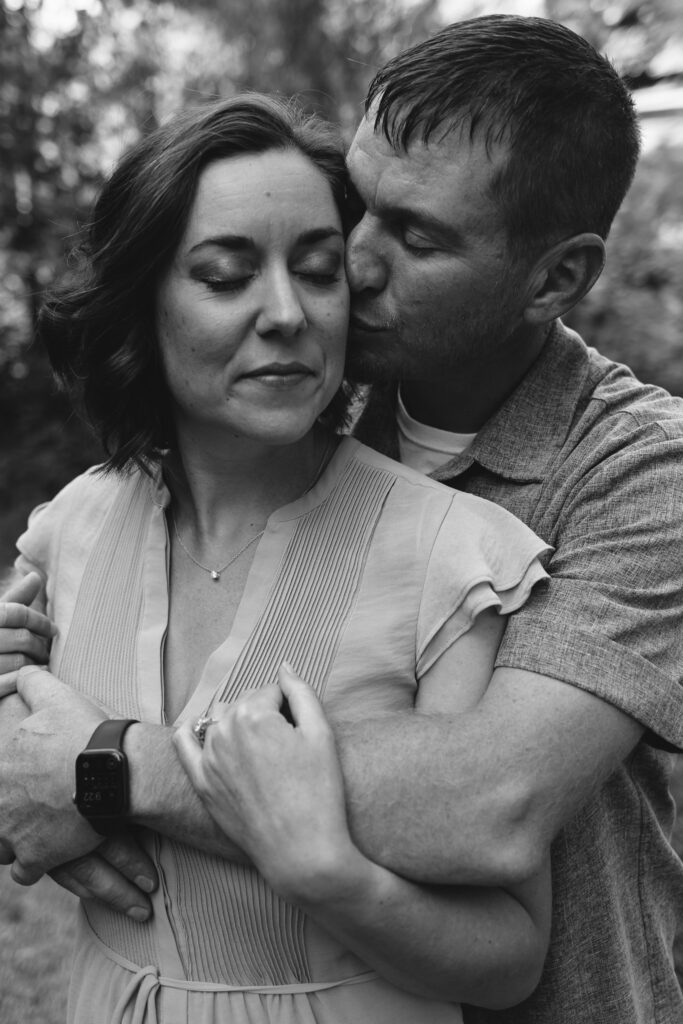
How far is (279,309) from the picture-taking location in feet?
6.42

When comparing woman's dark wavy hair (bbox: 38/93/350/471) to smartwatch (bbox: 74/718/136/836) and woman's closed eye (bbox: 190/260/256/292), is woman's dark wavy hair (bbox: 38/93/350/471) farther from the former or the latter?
smartwatch (bbox: 74/718/136/836)

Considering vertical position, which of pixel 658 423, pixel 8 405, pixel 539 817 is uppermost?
pixel 658 423

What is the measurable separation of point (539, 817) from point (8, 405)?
8.24m

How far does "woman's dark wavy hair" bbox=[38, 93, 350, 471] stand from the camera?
200cm

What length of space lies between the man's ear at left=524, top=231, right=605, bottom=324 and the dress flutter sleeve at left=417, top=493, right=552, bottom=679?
67 centimetres

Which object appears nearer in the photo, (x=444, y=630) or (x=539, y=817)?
(x=539, y=817)

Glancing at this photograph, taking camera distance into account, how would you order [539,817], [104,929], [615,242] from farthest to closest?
[615,242] → [104,929] → [539,817]

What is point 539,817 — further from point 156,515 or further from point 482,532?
point 156,515

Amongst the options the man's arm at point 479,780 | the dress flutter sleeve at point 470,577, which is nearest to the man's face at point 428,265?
the dress flutter sleeve at point 470,577

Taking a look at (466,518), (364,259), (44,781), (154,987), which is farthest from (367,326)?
(154,987)

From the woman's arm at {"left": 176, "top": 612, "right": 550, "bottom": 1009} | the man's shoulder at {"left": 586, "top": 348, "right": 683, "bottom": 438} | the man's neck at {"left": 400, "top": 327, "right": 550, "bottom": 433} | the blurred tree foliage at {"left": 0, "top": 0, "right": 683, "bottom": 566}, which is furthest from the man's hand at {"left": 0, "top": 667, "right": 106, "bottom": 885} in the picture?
the blurred tree foliage at {"left": 0, "top": 0, "right": 683, "bottom": 566}

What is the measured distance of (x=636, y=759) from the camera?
2.21 meters

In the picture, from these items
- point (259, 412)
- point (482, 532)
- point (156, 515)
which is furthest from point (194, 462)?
point (482, 532)

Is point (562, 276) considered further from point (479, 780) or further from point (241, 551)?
point (479, 780)
